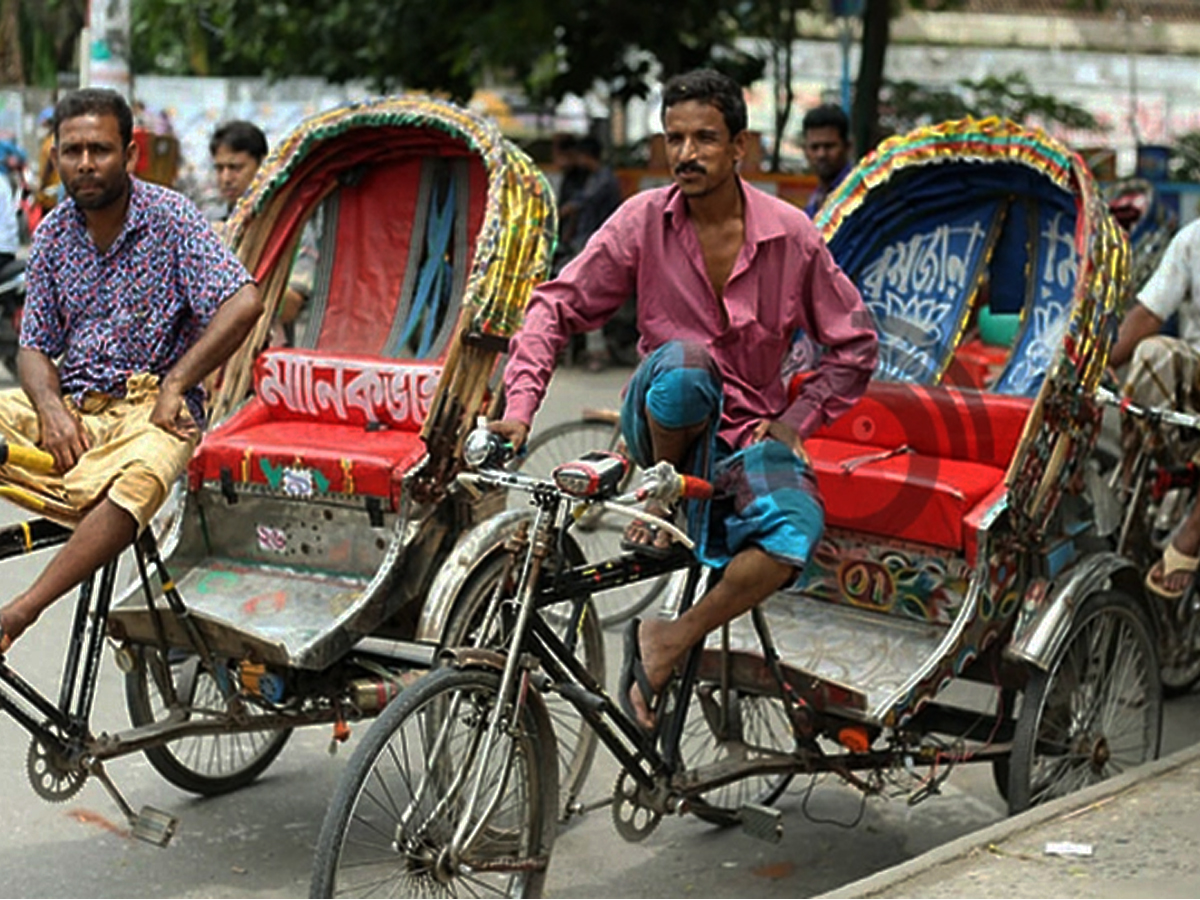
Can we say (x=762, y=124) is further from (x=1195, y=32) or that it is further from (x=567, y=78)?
(x=567, y=78)

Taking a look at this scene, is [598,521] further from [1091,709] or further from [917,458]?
[1091,709]

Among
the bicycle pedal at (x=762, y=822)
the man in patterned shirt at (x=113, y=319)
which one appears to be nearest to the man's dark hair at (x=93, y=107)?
the man in patterned shirt at (x=113, y=319)

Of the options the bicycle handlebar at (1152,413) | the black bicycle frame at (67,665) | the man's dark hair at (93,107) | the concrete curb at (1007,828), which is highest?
the man's dark hair at (93,107)

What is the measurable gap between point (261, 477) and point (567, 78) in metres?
11.7

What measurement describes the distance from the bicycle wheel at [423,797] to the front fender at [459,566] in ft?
3.17

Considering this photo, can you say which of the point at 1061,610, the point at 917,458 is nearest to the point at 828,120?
the point at 917,458

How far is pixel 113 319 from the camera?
461cm

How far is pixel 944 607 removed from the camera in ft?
16.3

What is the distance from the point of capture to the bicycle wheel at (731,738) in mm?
4699

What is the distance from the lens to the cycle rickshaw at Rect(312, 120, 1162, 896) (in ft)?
12.3

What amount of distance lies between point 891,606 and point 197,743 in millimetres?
1931

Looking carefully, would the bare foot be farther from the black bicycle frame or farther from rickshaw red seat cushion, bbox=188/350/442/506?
the black bicycle frame

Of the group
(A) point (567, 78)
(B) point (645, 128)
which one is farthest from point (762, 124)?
(A) point (567, 78)

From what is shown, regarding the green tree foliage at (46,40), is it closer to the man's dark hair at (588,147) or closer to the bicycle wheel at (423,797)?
the man's dark hair at (588,147)
